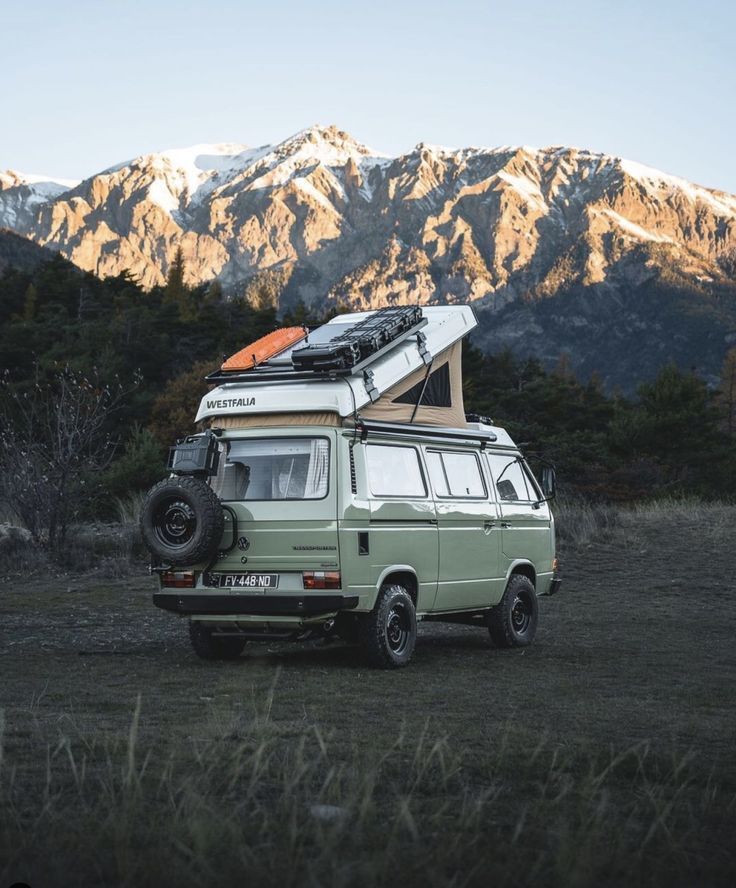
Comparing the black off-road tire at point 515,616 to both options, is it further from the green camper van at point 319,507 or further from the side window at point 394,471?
the side window at point 394,471

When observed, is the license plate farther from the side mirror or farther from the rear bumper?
the side mirror

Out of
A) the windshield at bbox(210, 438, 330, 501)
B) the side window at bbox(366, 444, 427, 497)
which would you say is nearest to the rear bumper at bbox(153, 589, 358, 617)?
the windshield at bbox(210, 438, 330, 501)

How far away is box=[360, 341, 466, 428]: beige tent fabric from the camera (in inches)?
425

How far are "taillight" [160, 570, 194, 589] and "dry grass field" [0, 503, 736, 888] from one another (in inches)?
28.8

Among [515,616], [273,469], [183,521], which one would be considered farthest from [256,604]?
[515,616]

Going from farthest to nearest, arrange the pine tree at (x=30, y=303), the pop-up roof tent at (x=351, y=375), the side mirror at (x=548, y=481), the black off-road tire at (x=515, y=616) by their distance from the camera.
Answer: the pine tree at (x=30, y=303) < the side mirror at (x=548, y=481) < the black off-road tire at (x=515, y=616) < the pop-up roof tent at (x=351, y=375)

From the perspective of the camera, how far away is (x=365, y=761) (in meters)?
5.67

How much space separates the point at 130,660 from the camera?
10.5 metres

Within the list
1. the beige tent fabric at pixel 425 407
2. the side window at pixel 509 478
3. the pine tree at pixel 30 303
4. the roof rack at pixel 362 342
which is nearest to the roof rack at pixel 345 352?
the roof rack at pixel 362 342

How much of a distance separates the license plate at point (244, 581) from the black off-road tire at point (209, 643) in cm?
66

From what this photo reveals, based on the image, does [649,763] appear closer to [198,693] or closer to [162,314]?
[198,693]

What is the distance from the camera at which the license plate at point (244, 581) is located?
386 inches

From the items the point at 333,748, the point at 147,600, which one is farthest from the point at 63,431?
the point at 333,748

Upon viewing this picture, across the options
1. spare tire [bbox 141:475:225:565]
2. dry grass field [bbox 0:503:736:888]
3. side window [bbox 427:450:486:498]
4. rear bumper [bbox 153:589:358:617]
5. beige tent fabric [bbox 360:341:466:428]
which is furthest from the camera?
side window [bbox 427:450:486:498]
